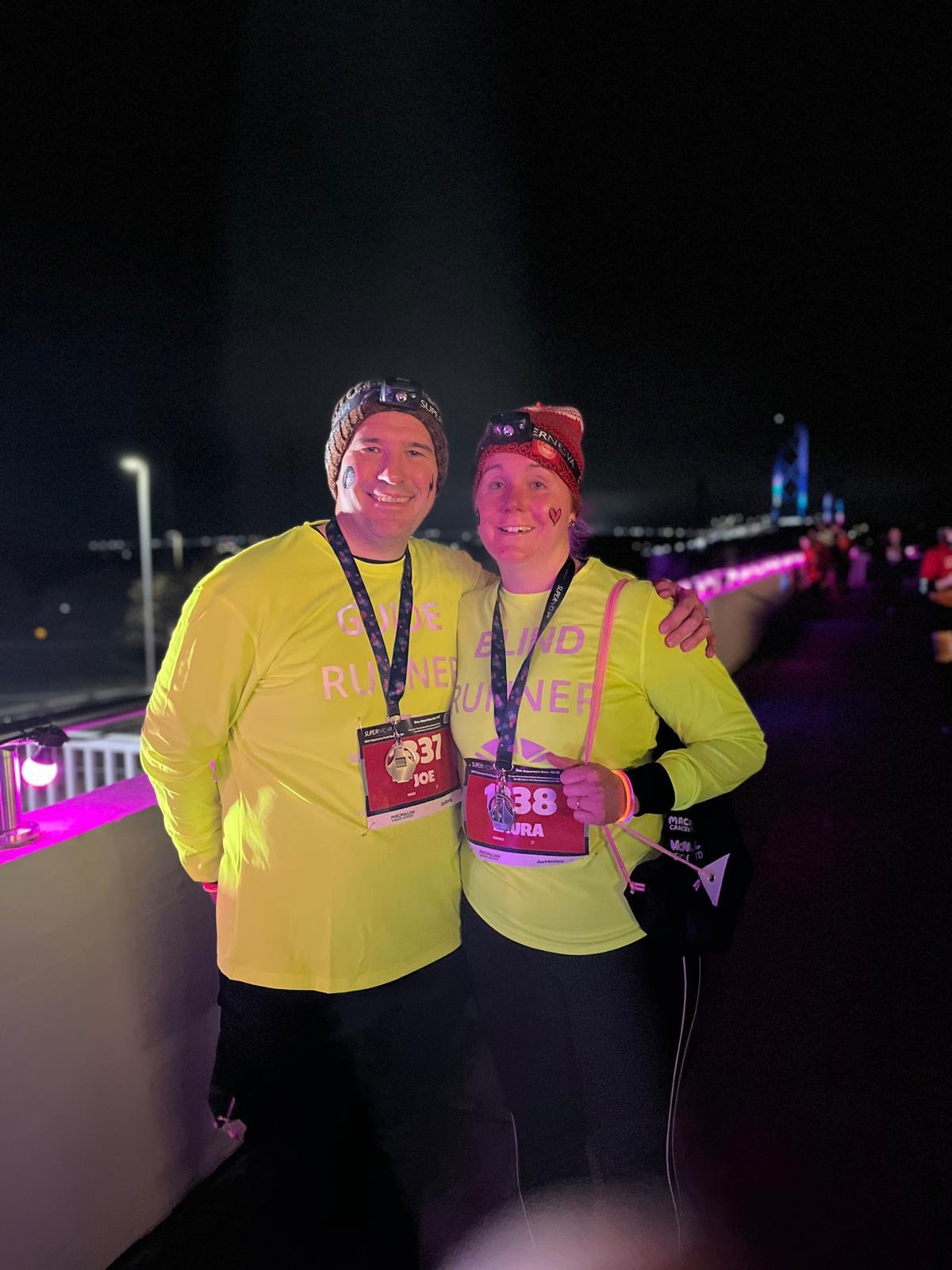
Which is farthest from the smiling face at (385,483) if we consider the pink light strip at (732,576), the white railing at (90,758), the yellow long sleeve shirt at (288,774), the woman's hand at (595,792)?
the pink light strip at (732,576)

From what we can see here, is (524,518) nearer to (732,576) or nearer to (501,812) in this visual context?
(501,812)

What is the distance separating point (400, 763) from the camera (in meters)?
2.01

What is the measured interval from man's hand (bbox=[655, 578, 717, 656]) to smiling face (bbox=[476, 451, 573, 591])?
0.29 metres

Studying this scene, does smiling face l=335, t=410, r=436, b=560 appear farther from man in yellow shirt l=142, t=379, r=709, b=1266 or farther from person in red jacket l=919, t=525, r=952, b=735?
person in red jacket l=919, t=525, r=952, b=735

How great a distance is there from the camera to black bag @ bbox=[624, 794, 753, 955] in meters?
1.95

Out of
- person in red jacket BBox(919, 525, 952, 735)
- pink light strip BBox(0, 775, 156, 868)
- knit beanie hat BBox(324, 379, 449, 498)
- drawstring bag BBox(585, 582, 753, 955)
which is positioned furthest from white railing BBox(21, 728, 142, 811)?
person in red jacket BBox(919, 525, 952, 735)

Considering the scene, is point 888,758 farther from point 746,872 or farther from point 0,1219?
point 0,1219

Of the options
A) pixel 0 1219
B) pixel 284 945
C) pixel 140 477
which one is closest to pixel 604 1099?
pixel 284 945

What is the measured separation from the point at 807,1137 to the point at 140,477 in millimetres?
23648

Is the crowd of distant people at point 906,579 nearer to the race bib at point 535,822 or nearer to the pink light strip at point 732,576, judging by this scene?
the pink light strip at point 732,576

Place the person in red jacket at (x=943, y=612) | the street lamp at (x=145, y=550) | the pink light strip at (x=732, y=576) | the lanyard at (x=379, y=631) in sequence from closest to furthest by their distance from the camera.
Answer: the lanyard at (x=379, y=631), the person in red jacket at (x=943, y=612), the pink light strip at (x=732, y=576), the street lamp at (x=145, y=550)

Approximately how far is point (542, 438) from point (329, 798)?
1.00 metres

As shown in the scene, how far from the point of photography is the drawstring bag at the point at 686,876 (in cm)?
195

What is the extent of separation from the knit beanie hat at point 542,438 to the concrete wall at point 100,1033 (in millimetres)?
1325
